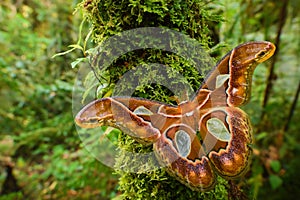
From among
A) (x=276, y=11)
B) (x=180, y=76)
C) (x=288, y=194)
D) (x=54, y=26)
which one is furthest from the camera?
(x=54, y=26)

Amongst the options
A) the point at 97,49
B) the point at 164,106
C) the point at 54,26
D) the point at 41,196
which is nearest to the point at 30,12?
the point at 54,26

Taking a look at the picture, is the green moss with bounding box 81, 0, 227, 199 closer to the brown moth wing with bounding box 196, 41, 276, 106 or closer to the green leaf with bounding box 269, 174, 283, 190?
the brown moth wing with bounding box 196, 41, 276, 106

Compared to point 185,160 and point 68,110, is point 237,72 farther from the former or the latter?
point 68,110

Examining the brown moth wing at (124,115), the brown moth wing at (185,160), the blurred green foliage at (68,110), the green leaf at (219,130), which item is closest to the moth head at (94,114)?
the brown moth wing at (124,115)

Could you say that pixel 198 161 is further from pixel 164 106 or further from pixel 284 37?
pixel 284 37

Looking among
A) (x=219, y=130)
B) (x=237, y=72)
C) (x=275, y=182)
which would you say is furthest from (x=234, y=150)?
(x=275, y=182)

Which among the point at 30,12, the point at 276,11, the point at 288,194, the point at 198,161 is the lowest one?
the point at 288,194
